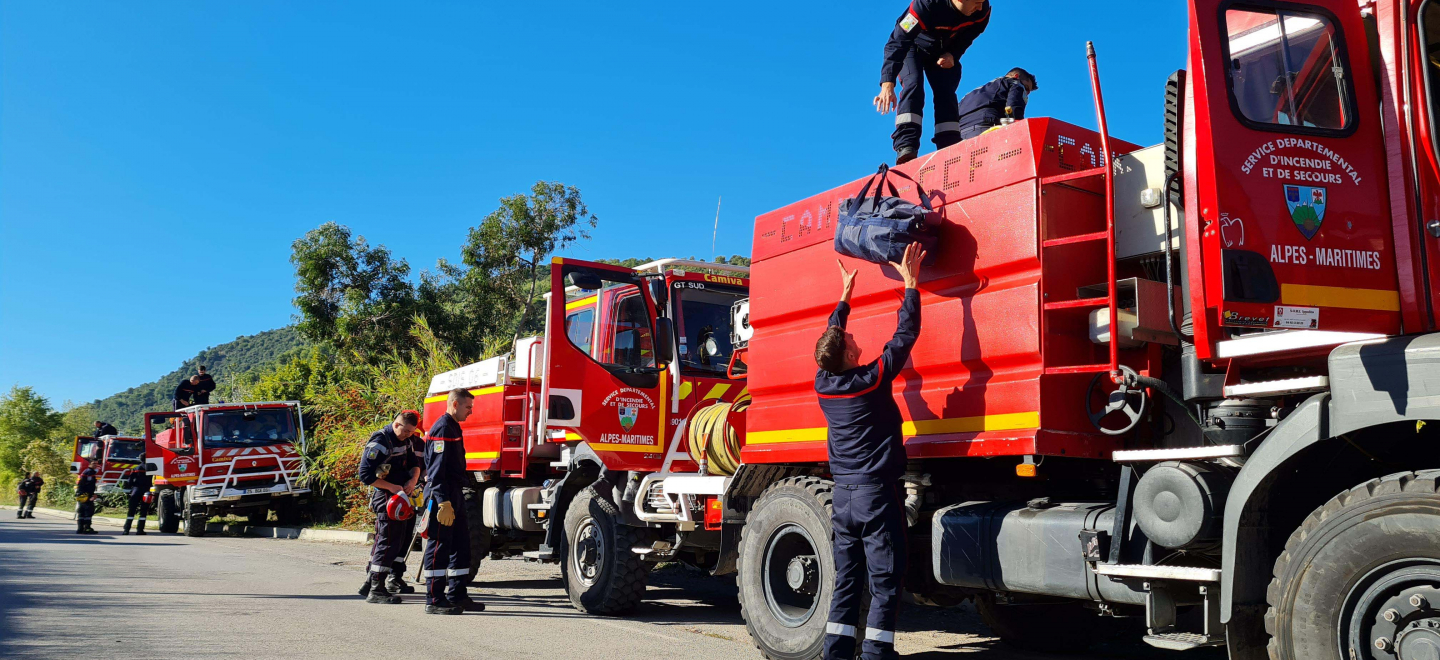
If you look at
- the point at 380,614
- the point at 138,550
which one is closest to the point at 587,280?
the point at 380,614

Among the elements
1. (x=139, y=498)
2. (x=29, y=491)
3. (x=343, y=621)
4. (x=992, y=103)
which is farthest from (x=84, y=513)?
(x=992, y=103)

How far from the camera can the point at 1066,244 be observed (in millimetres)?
4547

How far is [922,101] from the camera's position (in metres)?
6.06

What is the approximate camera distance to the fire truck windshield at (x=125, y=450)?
32.8m

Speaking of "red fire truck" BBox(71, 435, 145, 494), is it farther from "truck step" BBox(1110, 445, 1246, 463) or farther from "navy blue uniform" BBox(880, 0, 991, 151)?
"truck step" BBox(1110, 445, 1246, 463)

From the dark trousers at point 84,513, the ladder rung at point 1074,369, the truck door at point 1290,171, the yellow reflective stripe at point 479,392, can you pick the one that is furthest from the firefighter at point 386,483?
the dark trousers at point 84,513

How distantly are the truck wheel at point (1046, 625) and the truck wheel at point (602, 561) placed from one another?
2799 millimetres

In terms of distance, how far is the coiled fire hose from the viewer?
7500 millimetres

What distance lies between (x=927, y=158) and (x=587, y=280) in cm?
353

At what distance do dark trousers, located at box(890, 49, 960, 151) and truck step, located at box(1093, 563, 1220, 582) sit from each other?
2761mm

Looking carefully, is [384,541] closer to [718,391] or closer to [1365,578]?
[718,391]

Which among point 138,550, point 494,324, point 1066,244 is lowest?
point 138,550

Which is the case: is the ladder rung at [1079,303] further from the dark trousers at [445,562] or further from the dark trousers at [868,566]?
the dark trousers at [445,562]

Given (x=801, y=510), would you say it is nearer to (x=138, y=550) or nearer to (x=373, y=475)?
(x=373, y=475)
